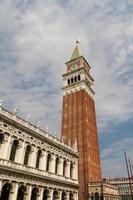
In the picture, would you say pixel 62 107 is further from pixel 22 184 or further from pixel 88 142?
pixel 22 184

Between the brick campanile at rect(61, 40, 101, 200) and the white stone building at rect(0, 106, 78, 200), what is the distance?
816 centimetres

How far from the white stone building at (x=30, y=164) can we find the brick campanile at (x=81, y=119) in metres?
8.16

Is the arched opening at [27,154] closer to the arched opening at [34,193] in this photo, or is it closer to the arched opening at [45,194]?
the arched opening at [34,193]

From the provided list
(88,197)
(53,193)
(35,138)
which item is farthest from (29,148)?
(88,197)

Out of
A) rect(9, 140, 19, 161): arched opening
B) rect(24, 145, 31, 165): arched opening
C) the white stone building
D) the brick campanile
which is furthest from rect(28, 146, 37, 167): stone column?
the brick campanile

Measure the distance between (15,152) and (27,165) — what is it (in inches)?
106

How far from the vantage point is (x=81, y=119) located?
55.3 meters

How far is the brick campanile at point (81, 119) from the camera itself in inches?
1893

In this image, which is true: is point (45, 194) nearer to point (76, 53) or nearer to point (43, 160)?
point (43, 160)

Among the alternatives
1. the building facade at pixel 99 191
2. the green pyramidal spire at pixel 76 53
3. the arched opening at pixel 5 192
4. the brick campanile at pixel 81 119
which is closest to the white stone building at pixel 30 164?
the arched opening at pixel 5 192

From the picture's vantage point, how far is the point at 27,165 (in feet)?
96.8

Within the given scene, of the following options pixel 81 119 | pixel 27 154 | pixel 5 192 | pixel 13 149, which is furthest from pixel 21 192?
pixel 81 119

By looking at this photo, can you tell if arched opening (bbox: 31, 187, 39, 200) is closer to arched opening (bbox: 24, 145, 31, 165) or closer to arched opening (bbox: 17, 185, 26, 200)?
arched opening (bbox: 17, 185, 26, 200)

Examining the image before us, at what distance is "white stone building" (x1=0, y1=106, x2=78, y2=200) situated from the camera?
86.8 feet
